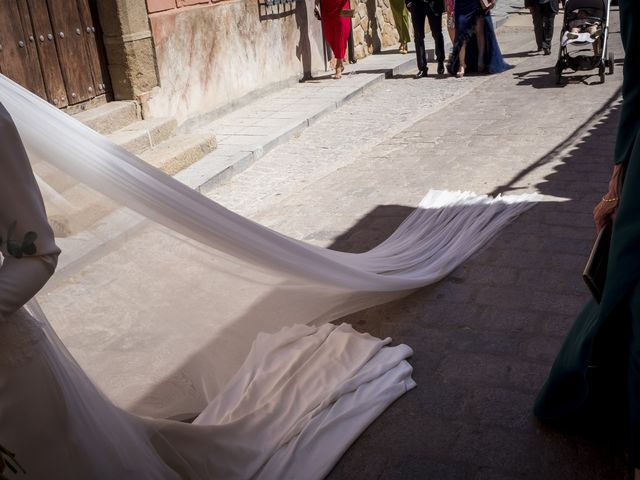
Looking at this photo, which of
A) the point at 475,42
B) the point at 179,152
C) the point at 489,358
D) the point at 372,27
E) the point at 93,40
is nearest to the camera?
the point at 489,358

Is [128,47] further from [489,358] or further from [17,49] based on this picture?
[489,358]

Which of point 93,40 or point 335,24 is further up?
point 93,40

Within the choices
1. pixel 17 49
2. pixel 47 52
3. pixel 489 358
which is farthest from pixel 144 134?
pixel 489 358

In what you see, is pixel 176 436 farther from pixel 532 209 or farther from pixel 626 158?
pixel 532 209

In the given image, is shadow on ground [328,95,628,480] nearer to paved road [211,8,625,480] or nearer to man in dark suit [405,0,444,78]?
paved road [211,8,625,480]

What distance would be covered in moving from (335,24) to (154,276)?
9.52 metres

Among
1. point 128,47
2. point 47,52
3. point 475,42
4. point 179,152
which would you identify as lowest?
point 179,152

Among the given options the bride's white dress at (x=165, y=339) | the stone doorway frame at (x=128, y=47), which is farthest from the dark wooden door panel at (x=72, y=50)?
the bride's white dress at (x=165, y=339)

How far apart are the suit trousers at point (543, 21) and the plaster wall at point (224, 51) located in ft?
11.7

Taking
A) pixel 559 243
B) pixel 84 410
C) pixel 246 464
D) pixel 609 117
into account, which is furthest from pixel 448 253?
pixel 609 117

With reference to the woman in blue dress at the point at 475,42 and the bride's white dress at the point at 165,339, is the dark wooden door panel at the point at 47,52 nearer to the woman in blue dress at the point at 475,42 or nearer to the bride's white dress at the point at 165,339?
the bride's white dress at the point at 165,339

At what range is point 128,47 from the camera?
7.68 metres

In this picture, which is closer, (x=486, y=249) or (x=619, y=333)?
(x=619, y=333)

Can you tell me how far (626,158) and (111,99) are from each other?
6387 mm
